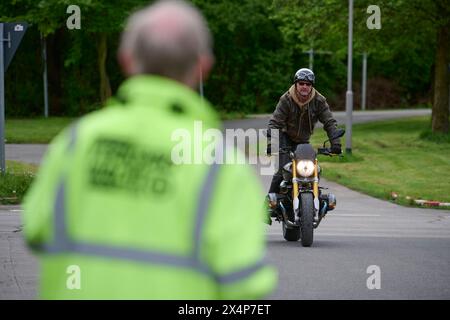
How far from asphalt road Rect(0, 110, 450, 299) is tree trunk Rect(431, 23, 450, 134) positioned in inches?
704

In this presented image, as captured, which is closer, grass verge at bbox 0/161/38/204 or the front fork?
the front fork

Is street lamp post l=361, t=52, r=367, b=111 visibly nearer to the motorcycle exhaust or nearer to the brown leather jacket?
the brown leather jacket

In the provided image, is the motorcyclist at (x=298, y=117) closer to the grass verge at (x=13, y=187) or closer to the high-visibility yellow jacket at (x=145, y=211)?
the grass verge at (x=13, y=187)

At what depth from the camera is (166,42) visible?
3.07m

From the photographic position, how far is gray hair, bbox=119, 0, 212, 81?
307cm

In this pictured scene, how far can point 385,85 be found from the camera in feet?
205

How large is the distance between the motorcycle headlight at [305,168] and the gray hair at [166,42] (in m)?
8.49

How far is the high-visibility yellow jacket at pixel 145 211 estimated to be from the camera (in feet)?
9.76

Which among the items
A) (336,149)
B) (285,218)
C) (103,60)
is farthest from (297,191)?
(103,60)

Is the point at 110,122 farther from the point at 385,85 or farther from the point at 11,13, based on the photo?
the point at 385,85

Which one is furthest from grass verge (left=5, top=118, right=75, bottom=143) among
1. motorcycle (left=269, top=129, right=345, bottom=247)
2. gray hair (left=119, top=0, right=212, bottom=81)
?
gray hair (left=119, top=0, right=212, bottom=81)

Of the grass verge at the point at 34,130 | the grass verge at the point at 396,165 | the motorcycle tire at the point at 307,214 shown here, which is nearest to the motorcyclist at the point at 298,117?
the motorcycle tire at the point at 307,214
